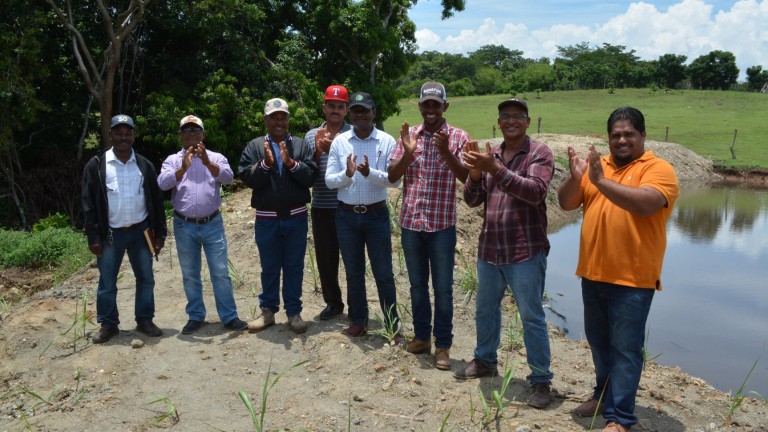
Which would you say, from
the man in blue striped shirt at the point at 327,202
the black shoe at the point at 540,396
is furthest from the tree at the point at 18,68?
the black shoe at the point at 540,396

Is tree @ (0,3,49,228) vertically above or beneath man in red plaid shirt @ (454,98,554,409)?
above

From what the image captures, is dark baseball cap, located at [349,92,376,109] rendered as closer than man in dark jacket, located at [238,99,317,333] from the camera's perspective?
Yes

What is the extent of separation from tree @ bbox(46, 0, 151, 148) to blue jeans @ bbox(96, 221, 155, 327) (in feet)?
28.0

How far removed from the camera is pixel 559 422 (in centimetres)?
383

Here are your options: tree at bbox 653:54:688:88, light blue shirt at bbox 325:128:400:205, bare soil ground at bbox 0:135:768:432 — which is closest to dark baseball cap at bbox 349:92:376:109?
light blue shirt at bbox 325:128:400:205

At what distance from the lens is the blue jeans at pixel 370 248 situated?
4.68 metres

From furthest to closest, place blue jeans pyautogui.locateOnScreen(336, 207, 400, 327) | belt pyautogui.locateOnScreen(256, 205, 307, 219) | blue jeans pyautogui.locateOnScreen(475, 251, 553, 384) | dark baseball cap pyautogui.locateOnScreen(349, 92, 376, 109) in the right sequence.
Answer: belt pyautogui.locateOnScreen(256, 205, 307, 219) < blue jeans pyautogui.locateOnScreen(336, 207, 400, 327) < dark baseball cap pyautogui.locateOnScreen(349, 92, 376, 109) < blue jeans pyautogui.locateOnScreen(475, 251, 553, 384)

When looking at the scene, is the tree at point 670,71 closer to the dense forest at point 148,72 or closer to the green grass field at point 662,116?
the green grass field at point 662,116

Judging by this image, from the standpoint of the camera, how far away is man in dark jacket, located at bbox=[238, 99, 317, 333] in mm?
4812

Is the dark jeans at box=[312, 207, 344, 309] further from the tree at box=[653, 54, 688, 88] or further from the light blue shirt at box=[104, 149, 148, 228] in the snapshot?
the tree at box=[653, 54, 688, 88]

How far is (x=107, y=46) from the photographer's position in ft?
45.2

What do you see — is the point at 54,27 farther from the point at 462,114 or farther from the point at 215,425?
the point at 462,114

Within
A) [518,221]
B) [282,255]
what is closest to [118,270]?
[282,255]

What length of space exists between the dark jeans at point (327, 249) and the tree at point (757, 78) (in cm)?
6369
